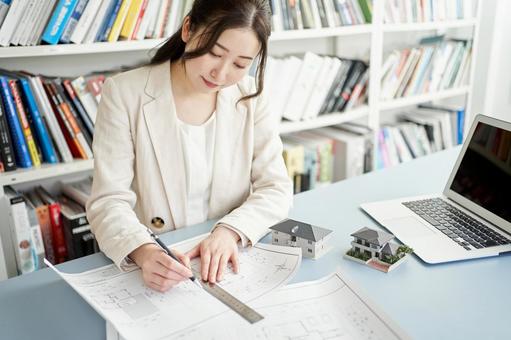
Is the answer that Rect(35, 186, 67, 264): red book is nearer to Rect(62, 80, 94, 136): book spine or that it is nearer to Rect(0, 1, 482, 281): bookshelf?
Rect(0, 1, 482, 281): bookshelf

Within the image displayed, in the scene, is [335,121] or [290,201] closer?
[290,201]

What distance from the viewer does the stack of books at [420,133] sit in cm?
267

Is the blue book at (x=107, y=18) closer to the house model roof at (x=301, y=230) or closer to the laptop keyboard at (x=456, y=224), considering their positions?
the house model roof at (x=301, y=230)

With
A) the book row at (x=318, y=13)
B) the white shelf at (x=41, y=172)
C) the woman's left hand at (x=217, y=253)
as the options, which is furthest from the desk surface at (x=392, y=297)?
the book row at (x=318, y=13)

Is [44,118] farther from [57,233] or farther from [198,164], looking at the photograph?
[198,164]

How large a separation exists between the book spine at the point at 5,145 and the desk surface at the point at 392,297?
71cm

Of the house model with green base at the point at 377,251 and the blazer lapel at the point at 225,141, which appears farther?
the blazer lapel at the point at 225,141

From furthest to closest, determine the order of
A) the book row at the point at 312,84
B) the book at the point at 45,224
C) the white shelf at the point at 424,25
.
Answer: the white shelf at the point at 424,25
the book row at the point at 312,84
the book at the point at 45,224


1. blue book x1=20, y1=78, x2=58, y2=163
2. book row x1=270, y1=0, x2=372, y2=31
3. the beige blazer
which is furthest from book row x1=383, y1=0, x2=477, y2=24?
blue book x1=20, y1=78, x2=58, y2=163

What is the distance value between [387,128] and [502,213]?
1.54 meters

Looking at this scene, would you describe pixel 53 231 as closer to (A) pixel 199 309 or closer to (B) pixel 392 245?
(A) pixel 199 309

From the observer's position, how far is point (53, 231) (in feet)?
5.80

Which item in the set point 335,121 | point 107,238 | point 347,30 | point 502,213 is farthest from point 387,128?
point 107,238

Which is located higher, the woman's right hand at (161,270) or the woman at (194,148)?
the woman at (194,148)
